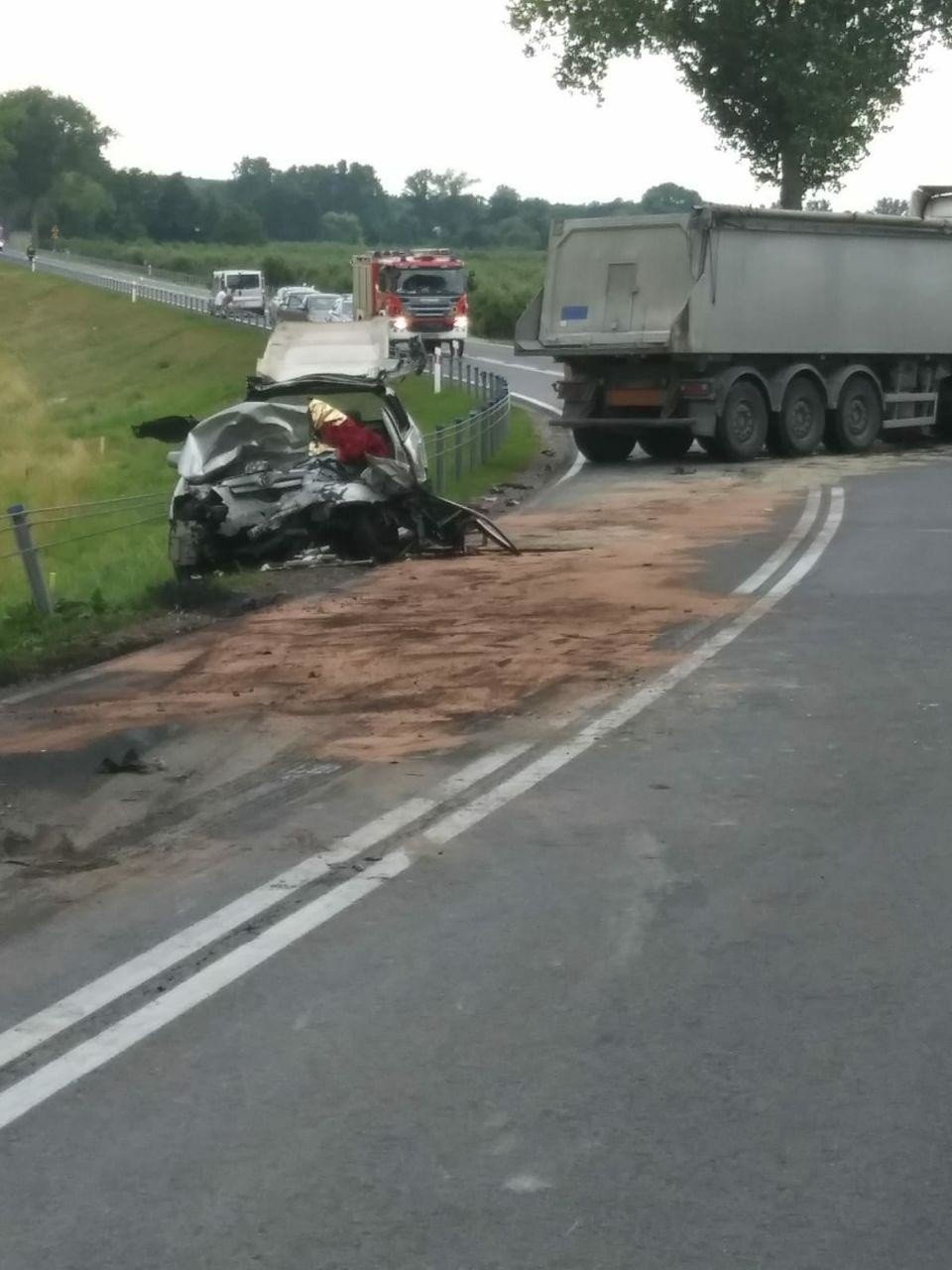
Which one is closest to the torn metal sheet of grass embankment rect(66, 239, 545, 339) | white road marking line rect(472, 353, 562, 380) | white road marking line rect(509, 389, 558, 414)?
white road marking line rect(509, 389, 558, 414)

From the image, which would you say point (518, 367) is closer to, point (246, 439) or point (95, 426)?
point (95, 426)

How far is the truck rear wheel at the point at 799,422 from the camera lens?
2891 cm

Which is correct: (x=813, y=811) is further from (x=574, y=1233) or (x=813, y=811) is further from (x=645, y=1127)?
(x=574, y=1233)

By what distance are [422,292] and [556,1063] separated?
4925cm

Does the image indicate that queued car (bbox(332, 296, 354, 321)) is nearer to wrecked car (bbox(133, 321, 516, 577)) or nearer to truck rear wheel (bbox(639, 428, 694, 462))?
truck rear wheel (bbox(639, 428, 694, 462))

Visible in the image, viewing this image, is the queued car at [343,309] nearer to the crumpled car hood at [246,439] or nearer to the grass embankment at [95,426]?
the grass embankment at [95,426]

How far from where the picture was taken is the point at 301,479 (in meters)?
17.2

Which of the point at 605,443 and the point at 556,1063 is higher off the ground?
the point at 556,1063

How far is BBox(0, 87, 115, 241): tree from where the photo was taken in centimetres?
18950

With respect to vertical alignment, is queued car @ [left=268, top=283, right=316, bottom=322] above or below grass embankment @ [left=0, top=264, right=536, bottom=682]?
above

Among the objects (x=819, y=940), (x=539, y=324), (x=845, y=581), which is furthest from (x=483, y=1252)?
(x=539, y=324)

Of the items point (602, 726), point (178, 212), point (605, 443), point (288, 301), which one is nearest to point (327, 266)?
point (288, 301)

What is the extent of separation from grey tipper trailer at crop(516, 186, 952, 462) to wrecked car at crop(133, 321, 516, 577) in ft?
29.7

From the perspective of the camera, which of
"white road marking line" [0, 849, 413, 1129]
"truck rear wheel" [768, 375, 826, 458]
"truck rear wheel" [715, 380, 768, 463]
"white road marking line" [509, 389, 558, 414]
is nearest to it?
"white road marking line" [0, 849, 413, 1129]
